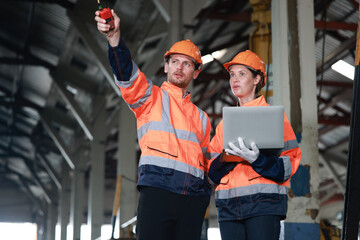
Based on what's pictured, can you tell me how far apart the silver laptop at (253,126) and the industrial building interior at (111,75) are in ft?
1.59

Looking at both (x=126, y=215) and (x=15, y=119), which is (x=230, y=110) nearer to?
(x=126, y=215)

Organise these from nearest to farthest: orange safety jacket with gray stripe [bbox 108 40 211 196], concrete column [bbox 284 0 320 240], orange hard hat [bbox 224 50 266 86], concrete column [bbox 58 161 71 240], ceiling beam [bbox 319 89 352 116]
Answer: orange safety jacket with gray stripe [bbox 108 40 211 196] → orange hard hat [bbox 224 50 266 86] → concrete column [bbox 284 0 320 240] → ceiling beam [bbox 319 89 352 116] → concrete column [bbox 58 161 71 240]

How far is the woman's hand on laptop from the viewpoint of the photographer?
9.07 ft

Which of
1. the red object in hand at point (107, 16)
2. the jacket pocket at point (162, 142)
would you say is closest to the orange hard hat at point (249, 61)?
the jacket pocket at point (162, 142)

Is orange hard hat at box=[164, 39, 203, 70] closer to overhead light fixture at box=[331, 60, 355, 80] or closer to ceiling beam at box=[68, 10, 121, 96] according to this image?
overhead light fixture at box=[331, 60, 355, 80]

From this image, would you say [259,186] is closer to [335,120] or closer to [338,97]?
[338,97]

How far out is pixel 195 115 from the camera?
3.10 metres

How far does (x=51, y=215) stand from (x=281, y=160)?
24553mm

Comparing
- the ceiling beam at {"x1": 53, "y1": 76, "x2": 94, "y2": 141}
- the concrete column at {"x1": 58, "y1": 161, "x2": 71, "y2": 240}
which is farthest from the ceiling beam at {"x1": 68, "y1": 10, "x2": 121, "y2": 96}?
the concrete column at {"x1": 58, "y1": 161, "x2": 71, "y2": 240}

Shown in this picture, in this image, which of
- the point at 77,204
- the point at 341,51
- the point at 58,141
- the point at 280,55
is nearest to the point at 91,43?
the point at 280,55

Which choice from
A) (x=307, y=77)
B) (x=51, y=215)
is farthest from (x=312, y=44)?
(x=51, y=215)

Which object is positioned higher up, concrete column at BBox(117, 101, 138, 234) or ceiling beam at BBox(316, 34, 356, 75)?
ceiling beam at BBox(316, 34, 356, 75)

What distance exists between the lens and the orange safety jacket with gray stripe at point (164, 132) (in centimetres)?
275

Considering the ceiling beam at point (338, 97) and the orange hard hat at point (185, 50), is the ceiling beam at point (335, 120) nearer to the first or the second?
the ceiling beam at point (338, 97)
